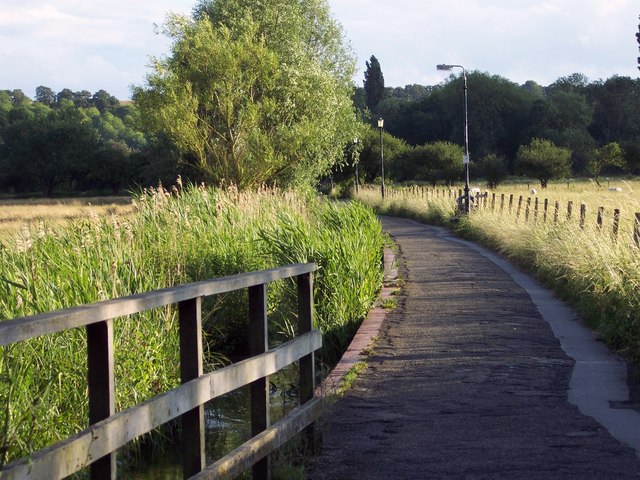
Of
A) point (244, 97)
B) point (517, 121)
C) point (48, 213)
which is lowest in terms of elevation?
point (48, 213)

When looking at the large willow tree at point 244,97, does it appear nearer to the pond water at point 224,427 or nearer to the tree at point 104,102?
the pond water at point 224,427

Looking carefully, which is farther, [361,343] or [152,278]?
[361,343]

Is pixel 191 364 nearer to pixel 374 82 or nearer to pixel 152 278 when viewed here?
pixel 152 278

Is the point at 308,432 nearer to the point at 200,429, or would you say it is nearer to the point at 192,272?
the point at 200,429

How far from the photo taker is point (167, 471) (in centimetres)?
671

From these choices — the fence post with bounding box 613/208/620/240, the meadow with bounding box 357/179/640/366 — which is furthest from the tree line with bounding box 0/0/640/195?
the fence post with bounding box 613/208/620/240

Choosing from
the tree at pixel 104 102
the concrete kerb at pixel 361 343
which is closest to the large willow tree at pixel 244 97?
the concrete kerb at pixel 361 343

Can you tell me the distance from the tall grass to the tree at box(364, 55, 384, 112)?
11839 cm

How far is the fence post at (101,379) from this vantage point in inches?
123

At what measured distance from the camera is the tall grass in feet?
20.0

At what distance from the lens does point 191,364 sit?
12.8 ft

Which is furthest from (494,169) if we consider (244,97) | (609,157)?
(244,97)

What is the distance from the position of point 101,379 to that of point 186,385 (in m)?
0.67

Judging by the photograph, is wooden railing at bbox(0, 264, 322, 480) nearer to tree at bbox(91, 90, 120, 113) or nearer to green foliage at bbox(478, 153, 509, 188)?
green foliage at bbox(478, 153, 509, 188)
